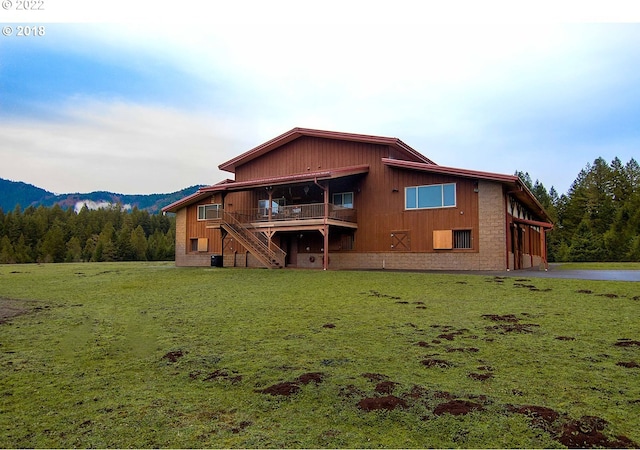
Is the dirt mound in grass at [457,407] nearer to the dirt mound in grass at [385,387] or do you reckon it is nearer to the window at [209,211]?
the dirt mound in grass at [385,387]

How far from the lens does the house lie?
19875mm

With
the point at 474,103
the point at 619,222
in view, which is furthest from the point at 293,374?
the point at 619,222

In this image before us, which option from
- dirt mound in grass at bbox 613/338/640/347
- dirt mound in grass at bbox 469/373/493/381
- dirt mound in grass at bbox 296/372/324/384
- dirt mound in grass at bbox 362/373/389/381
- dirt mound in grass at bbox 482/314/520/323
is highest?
dirt mound in grass at bbox 482/314/520/323

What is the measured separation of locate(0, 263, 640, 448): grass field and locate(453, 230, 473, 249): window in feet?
30.2

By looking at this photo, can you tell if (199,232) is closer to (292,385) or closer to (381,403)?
(292,385)

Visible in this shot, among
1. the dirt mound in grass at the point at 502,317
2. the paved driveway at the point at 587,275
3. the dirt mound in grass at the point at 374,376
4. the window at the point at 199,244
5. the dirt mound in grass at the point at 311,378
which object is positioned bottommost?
the dirt mound in grass at the point at 311,378

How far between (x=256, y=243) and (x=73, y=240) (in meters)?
60.3

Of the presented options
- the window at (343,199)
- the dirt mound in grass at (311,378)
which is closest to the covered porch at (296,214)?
the window at (343,199)

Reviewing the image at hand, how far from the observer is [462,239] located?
66.4ft

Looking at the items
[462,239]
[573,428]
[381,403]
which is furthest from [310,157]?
[573,428]

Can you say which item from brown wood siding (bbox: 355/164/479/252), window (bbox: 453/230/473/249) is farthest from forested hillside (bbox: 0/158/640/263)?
brown wood siding (bbox: 355/164/479/252)

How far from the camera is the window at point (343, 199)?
23.9 m

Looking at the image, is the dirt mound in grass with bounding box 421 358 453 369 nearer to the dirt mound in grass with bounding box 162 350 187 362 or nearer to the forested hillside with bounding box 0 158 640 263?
the dirt mound in grass with bounding box 162 350 187 362

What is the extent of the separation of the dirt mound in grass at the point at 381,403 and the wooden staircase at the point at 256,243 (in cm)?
1861
